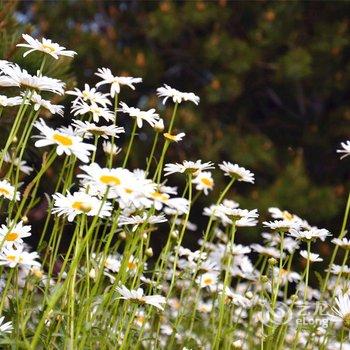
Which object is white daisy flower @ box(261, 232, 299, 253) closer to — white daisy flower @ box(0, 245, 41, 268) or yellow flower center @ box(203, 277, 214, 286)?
yellow flower center @ box(203, 277, 214, 286)

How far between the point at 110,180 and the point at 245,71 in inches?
147

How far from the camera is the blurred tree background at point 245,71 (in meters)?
4.47

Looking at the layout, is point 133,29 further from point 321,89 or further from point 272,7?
point 321,89

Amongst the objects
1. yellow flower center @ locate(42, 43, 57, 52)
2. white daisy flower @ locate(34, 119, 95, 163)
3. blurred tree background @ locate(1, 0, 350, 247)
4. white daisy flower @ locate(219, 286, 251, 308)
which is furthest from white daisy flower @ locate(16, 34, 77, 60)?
blurred tree background @ locate(1, 0, 350, 247)

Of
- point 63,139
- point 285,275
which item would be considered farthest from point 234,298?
point 63,139

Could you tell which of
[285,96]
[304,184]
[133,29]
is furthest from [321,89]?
[133,29]

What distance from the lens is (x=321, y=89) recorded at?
16.0 ft

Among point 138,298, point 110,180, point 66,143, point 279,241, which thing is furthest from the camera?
point 279,241

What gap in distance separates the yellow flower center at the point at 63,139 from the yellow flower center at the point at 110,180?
12 centimetres

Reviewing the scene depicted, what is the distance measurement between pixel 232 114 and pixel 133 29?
0.86 metres

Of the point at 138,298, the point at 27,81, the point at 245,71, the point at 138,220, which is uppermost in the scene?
the point at 245,71

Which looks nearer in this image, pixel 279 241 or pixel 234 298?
pixel 234 298

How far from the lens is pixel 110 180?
3.48ft

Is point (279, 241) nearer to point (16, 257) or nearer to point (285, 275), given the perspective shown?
point (285, 275)
